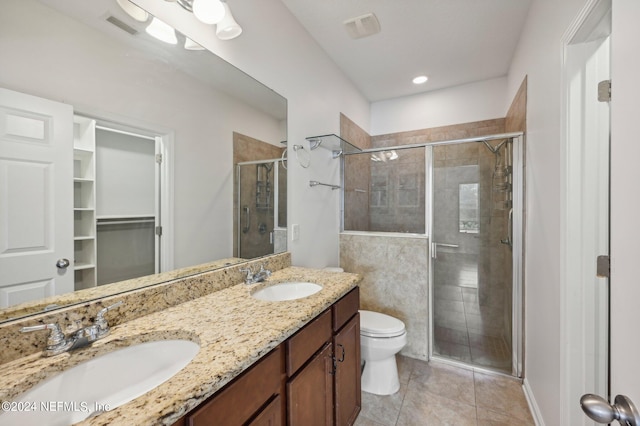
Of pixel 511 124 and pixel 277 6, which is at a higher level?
pixel 277 6

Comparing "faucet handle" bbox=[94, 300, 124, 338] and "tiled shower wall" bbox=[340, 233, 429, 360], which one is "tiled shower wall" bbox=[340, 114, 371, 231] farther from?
"faucet handle" bbox=[94, 300, 124, 338]

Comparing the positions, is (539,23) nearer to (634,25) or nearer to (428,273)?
(634,25)

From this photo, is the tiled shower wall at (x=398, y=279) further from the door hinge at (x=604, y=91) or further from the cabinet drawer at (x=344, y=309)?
the door hinge at (x=604, y=91)

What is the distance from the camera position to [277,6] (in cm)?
179

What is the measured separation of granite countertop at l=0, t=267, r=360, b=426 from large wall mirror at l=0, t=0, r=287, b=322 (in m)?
0.19

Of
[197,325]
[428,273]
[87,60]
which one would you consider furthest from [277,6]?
[428,273]

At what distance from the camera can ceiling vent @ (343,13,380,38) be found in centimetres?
193

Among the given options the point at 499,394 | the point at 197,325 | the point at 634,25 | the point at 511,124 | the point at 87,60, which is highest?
the point at 511,124

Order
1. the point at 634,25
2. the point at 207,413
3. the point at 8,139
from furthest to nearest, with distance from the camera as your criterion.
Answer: the point at 8,139 < the point at 207,413 < the point at 634,25

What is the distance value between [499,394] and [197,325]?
6.98 ft

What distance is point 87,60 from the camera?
89 cm

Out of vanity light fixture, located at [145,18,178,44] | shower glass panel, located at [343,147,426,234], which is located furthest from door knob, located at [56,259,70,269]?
shower glass panel, located at [343,147,426,234]

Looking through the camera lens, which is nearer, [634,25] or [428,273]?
[634,25]

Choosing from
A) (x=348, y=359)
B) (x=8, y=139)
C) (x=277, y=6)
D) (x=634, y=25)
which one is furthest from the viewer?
(x=277, y=6)
